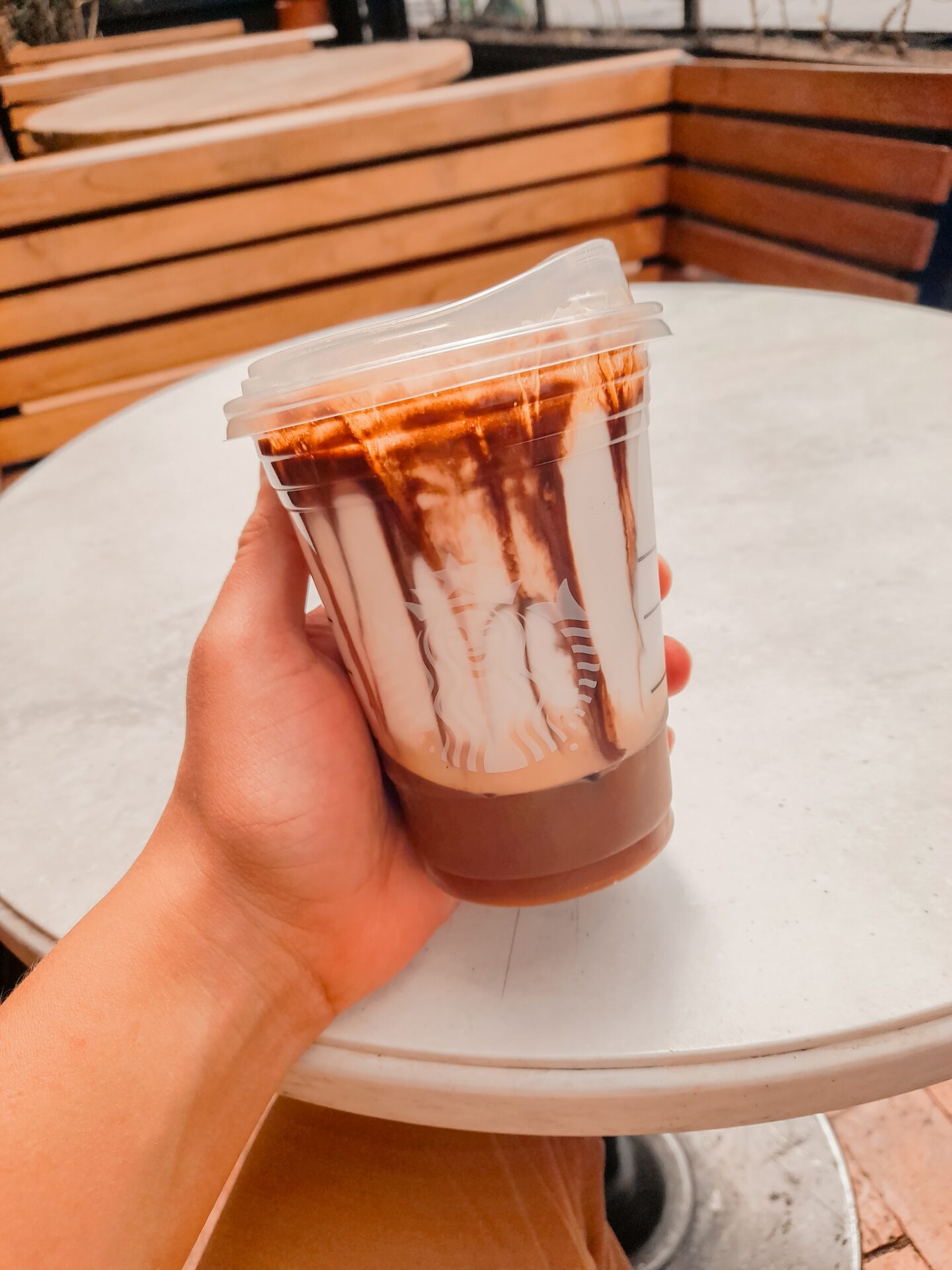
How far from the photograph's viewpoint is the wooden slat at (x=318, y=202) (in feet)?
8.71

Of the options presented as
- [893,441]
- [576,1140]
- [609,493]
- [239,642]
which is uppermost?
[609,493]

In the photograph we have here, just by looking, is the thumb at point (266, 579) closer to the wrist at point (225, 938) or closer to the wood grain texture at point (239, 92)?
the wrist at point (225, 938)

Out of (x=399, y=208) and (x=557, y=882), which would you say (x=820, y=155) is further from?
(x=557, y=882)

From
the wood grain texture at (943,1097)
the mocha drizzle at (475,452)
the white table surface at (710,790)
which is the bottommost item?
the wood grain texture at (943,1097)

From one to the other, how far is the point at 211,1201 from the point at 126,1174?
69 mm

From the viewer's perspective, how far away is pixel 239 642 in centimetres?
62

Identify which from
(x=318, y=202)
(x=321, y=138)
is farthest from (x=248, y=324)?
(x=321, y=138)

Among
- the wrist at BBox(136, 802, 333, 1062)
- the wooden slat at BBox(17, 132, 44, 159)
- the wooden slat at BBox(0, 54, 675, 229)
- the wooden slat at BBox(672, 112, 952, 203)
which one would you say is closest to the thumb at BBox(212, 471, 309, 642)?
the wrist at BBox(136, 802, 333, 1062)

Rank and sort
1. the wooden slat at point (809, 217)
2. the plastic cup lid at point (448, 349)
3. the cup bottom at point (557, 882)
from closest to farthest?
the plastic cup lid at point (448, 349), the cup bottom at point (557, 882), the wooden slat at point (809, 217)

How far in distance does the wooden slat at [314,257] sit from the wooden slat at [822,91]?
346 millimetres

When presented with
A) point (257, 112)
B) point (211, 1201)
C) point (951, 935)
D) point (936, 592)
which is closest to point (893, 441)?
point (936, 592)

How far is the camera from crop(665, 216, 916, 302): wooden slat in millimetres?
2480

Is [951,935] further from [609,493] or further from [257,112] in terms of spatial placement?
[257,112]

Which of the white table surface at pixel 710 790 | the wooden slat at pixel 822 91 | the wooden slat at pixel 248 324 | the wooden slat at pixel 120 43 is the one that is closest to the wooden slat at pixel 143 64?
the wooden slat at pixel 120 43
